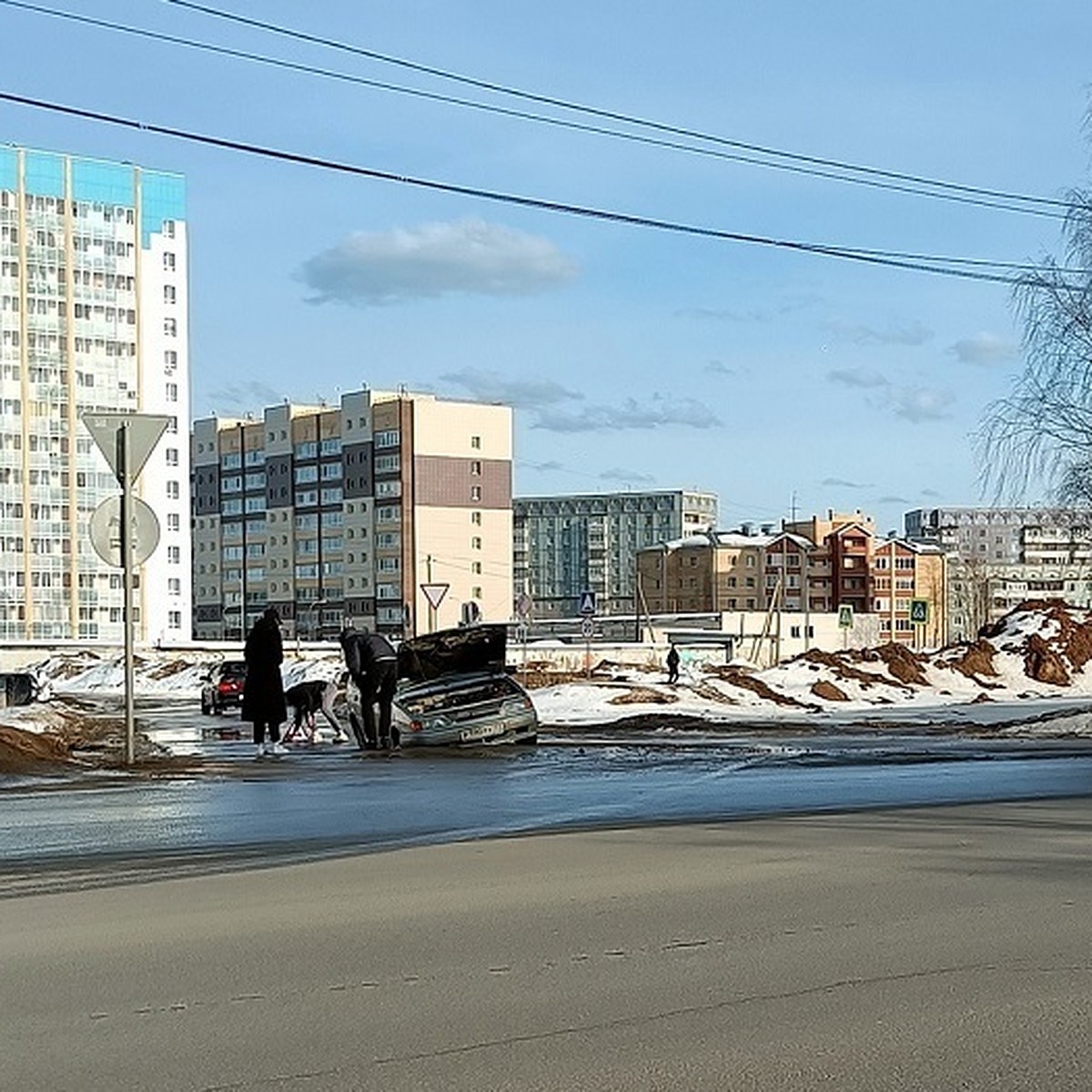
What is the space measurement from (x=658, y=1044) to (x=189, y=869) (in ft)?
17.0

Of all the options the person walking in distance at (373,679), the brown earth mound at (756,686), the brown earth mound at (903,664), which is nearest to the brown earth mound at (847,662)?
the brown earth mound at (903,664)

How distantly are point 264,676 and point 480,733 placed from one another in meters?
2.91

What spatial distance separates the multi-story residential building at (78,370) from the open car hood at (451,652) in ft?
297

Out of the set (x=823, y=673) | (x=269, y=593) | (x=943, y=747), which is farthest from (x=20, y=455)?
(x=943, y=747)

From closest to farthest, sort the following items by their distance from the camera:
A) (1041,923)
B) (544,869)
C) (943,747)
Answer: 1. (1041,923)
2. (544,869)
3. (943,747)

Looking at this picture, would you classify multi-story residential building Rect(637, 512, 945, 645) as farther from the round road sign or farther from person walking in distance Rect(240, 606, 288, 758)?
the round road sign

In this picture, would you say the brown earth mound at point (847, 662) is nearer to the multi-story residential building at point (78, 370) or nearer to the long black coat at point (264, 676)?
the long black coat at point (264, 676)

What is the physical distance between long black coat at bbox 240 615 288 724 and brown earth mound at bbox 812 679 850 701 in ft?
98.6

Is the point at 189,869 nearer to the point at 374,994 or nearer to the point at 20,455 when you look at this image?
the point at 374,994

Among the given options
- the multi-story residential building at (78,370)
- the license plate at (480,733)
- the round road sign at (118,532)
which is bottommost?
the license plate at (480,733)

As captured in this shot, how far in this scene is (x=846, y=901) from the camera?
9.34 meters

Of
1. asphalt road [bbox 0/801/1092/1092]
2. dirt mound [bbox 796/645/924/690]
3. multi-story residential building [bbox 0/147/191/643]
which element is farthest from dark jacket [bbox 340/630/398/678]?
A: multi-story residential building [bbox 0/147/191/643]

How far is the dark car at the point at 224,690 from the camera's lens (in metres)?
48.0

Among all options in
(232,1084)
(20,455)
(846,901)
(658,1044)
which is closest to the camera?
(232,1084)
